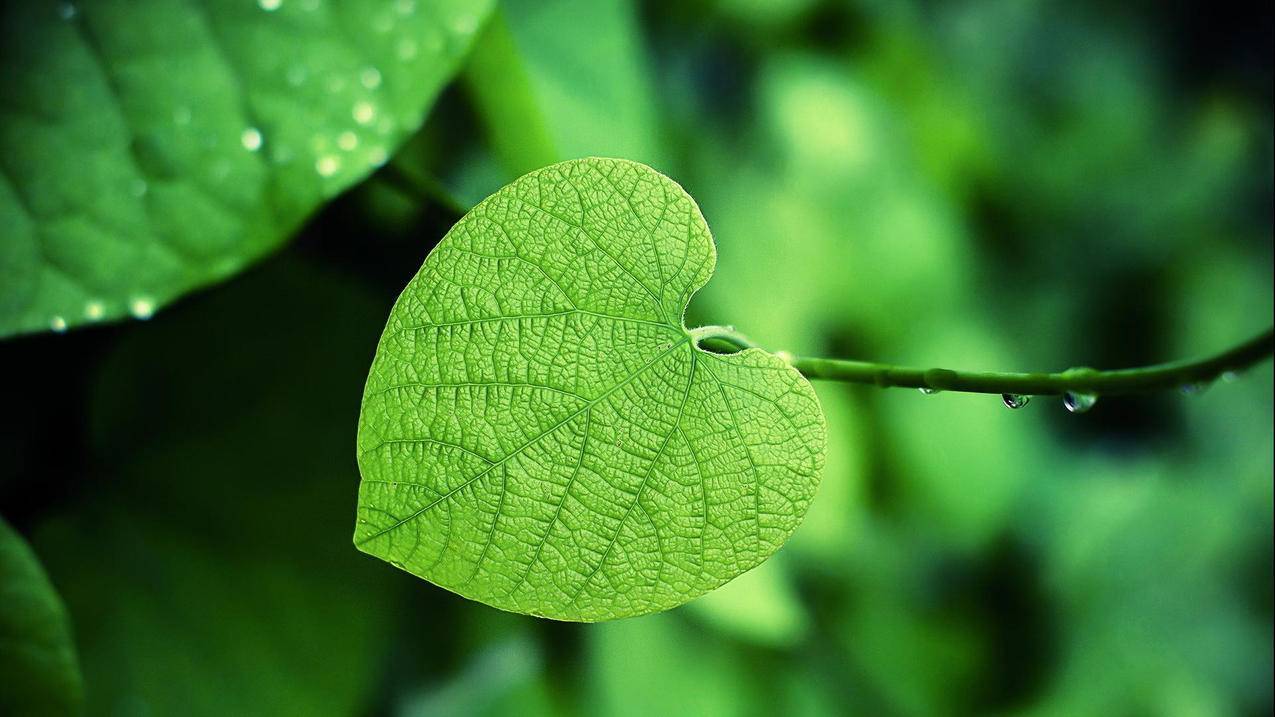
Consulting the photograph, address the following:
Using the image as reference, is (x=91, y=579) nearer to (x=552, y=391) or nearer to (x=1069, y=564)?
(x=552, y=391)

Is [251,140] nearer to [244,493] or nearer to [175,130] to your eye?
[175,130]

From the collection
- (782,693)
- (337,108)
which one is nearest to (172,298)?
(337,108)

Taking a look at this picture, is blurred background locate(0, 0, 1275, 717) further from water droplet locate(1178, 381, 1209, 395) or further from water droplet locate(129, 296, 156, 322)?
water droplet locate(1178, 381, 1209, 395)

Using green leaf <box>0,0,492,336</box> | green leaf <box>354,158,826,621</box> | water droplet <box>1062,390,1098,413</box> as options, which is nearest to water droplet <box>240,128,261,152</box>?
green leaf <box>0,0,492,336</box>

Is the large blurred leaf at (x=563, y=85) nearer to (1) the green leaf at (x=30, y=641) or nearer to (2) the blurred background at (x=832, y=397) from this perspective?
(2) the blurred background at (x=832, y=397)

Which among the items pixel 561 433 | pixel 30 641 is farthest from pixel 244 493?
pixel 561 433
